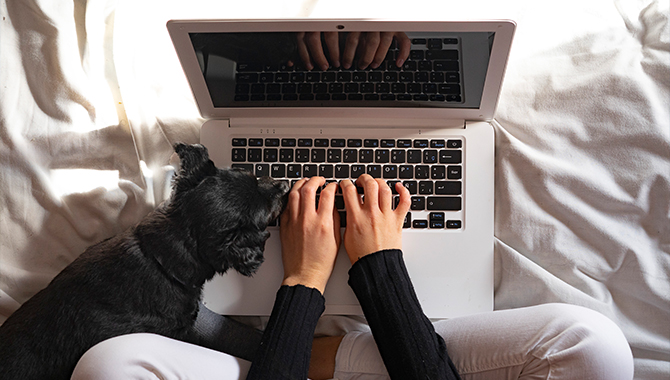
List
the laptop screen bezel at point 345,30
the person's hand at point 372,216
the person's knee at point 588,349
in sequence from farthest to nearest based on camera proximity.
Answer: the person's hand at point 372,216
the person's knee at point 588,349
the laptop screen bezel at point 345,30

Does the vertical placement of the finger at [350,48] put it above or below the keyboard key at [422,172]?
above

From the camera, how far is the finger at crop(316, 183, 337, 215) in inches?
45.6

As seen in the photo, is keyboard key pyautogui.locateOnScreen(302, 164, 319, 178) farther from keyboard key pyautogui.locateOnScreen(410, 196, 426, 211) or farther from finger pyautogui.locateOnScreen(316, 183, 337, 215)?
keyboard key pyautogui.locateOnScreen(410, 196, 426, 211)

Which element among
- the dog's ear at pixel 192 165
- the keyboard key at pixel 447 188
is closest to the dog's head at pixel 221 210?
the dog's ear at pixel 192 165

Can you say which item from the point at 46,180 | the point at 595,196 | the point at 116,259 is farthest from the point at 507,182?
the point at 46,180

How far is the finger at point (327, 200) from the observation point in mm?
1159

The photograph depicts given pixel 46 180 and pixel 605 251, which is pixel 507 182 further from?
pixel 46 180

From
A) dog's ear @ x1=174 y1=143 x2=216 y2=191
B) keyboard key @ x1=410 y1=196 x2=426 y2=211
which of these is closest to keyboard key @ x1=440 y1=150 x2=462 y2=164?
keyboard key @ x1=410 y1=196 x2=426 y2=211

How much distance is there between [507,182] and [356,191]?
404 millimetres

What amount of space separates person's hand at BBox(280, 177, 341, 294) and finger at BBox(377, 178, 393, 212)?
0.11 metres

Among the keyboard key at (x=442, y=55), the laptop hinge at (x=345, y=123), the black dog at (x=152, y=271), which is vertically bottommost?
the black dog at (x=152, y=271)

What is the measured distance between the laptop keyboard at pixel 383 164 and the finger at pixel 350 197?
3cm

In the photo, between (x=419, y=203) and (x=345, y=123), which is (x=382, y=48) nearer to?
(x=345, y=123)

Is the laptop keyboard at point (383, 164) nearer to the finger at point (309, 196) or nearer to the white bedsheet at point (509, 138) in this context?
the finger at point (309, 196)
